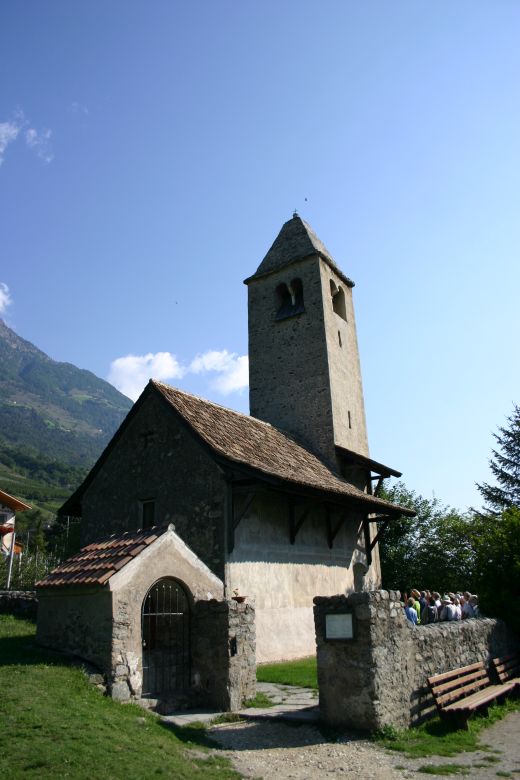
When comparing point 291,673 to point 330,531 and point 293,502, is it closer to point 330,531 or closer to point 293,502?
point 293,502

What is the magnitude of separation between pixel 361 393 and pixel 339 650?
16853 millimetres

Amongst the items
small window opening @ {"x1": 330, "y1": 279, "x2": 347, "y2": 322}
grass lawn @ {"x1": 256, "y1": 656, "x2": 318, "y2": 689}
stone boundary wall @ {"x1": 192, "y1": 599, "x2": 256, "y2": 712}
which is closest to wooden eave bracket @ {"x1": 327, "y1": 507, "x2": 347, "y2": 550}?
grass lawn @ {"x1": 256, "y1": 656, "x2": 318, "y2": 689}

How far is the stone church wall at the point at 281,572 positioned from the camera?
1371cm

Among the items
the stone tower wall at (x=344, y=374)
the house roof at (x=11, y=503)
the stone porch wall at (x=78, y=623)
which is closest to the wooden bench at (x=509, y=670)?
the stone porch wall at (x=78, y=623)

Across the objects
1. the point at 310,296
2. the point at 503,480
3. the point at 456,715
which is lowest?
the point at 456,715

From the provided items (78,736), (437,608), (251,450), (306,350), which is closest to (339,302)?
(306,350)

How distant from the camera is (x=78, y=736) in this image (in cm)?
603

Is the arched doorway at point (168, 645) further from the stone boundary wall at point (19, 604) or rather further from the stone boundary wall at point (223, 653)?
the stone boundary wall at point (19, 604)

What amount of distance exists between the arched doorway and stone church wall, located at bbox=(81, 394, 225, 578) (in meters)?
2.76

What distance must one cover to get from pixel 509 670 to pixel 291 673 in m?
4.50

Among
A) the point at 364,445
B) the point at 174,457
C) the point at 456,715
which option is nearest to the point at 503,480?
the point at 364,445

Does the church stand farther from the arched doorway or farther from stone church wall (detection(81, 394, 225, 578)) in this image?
the arched doorway

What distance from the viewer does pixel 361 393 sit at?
24.3m

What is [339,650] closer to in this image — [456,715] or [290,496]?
[456,715]
